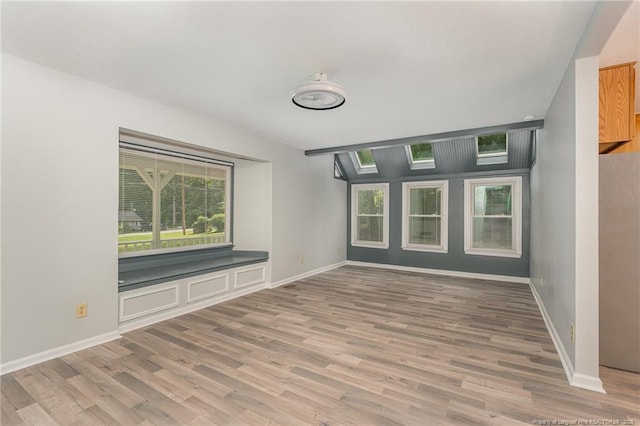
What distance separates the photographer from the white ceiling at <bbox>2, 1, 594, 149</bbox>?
178 centimetres

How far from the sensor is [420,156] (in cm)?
605

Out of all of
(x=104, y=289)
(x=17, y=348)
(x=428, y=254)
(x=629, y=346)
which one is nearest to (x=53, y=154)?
(x=104, y=289)

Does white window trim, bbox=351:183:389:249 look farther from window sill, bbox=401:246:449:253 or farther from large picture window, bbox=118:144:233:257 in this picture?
large picture window, bbox=118:144:233:257

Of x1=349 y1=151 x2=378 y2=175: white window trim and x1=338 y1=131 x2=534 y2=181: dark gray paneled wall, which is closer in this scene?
x1=338 y1=131 x2=534 y2=181: dark gray paneled wall

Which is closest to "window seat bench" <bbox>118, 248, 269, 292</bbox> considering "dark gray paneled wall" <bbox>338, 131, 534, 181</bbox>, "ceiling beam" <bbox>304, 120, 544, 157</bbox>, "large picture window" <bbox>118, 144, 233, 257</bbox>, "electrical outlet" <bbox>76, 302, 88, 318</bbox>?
"large picture window" <bbox>118, 144, 233, 257</bbox>

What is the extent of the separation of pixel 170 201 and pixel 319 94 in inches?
114

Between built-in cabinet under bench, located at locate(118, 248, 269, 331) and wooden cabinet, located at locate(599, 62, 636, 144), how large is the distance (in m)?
4.24

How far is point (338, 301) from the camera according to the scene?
4.21m

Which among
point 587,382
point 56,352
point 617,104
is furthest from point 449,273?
point 56,352

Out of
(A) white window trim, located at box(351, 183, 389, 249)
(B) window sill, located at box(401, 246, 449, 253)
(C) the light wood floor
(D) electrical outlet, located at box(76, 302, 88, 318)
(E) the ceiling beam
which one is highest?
(E) the ceiling beam

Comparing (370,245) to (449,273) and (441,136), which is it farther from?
(441,136)

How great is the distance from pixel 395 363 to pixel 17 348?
9.90 feet

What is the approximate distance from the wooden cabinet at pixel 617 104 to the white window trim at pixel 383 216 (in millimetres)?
4384

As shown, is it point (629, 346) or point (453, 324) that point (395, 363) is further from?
point (629, 346)
